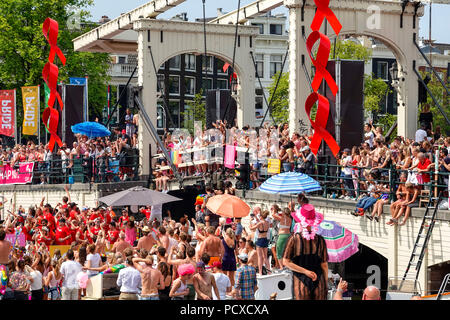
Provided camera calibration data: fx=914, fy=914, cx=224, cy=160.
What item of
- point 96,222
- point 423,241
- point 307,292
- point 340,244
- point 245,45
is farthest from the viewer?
point 245,45

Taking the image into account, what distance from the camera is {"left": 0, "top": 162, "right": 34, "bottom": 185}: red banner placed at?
3491cm

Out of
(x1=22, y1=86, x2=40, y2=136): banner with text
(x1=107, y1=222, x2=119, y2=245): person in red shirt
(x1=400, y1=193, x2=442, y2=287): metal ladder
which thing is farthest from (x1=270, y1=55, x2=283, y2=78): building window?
(x1=400, y1=193, x2=442, y2=287): metal ladder

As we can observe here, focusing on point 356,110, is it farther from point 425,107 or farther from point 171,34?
point 171,34

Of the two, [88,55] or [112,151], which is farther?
[88,55]

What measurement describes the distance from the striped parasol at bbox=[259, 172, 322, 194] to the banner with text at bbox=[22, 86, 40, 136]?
2289cm

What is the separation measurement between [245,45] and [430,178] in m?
16.4

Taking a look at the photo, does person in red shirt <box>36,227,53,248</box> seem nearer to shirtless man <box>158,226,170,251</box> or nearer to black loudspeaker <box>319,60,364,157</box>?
shirtless man <box>158,226,170,251</box>

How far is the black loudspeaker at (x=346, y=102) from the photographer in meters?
23.9

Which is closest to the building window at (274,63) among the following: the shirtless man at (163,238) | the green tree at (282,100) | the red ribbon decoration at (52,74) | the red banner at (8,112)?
the green tree at (282,100)

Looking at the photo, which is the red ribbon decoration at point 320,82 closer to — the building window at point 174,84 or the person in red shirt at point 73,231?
the person in red shirt at point 73,231

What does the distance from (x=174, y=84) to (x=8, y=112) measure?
28436 mm

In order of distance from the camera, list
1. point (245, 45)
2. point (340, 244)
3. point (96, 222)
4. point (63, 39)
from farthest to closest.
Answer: point (63, 39)
point (245, 45)
point (96, 222)
point (340, 244)

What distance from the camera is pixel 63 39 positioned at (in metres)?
52.9
